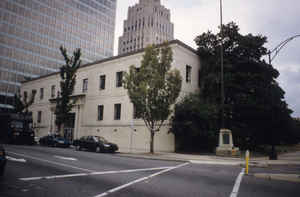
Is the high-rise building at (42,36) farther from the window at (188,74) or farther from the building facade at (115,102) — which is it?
the window at (188,74)

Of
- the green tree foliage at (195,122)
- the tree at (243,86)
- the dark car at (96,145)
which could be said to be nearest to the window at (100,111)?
the dark car at (96,145)

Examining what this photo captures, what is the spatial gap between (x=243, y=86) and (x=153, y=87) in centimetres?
1082

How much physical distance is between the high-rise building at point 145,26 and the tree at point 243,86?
7264 centimetres

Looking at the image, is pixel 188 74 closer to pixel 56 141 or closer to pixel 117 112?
pixel 117 112

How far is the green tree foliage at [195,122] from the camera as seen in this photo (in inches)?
912

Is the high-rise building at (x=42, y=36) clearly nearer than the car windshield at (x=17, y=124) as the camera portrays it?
No

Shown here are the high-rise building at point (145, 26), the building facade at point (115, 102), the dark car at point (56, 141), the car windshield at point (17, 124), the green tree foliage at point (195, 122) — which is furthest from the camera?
the high-rise building at point (145, 26)

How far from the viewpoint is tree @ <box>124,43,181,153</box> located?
21.6 metres

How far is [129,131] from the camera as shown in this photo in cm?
2919

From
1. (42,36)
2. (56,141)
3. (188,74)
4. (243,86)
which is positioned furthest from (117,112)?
(42,36)

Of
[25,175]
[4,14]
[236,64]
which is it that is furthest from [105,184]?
[4,14]

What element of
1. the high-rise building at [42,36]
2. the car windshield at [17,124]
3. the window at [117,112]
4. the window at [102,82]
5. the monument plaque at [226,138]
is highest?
the high-rise building at [42,36]

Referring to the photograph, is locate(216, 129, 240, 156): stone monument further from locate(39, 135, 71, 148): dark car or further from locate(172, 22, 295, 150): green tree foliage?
locate(39, 135, 71, 148): dark car

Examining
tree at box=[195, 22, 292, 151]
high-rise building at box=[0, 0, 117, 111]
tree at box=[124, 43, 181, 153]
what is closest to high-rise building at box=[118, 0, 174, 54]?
high-rise building at box=[0, 0, 117, 111]
